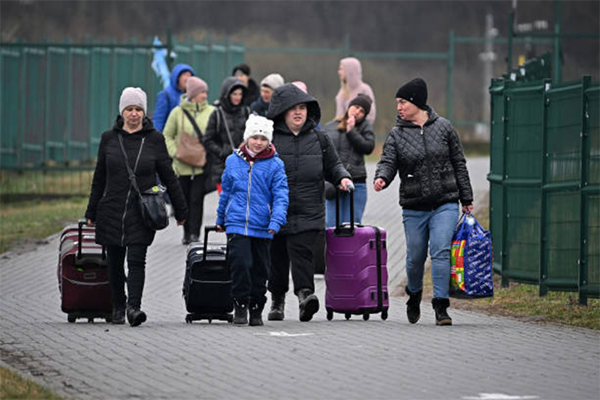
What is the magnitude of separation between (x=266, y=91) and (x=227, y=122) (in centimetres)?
74

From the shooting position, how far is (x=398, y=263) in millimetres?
15102

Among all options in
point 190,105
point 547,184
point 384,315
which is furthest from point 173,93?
point 384,315

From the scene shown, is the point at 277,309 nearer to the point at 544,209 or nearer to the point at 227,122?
the point at 544,209

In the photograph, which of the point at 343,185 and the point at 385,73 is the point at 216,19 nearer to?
the point at 385,73

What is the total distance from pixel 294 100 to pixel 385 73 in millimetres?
27917

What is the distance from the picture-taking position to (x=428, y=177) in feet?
33.6

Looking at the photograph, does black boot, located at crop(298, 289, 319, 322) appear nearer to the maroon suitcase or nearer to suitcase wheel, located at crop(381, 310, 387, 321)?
suitcase wheel, located at crop(381, 310, 387, 321)

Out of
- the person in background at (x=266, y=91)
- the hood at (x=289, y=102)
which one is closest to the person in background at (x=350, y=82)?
the person in background at (x=266, y=91)

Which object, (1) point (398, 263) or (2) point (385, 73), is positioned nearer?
(1) point (398, 263)

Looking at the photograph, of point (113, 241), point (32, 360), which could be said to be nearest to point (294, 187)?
point (113, 241)

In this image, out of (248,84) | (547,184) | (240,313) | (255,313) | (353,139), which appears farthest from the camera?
(248,84)

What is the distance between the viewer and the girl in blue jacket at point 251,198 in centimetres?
1026

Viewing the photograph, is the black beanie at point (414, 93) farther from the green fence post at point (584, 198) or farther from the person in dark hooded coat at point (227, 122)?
the person in dark hooded coat at point (227, 122)

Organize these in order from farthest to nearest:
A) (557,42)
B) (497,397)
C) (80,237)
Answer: (557,42) < (80,237) < (497,397)
